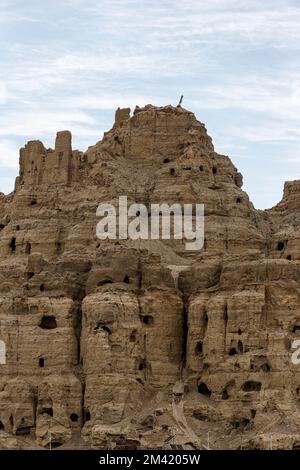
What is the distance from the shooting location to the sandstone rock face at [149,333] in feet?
354

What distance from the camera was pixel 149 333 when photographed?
114 m

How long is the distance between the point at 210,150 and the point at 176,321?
2141 cm

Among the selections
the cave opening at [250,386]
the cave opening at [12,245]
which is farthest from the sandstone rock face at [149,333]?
the cave opening at [12,245]

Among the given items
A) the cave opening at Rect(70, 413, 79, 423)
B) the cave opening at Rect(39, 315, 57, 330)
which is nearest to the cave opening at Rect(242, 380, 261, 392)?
the cave opening at Rect(70, 413, 79, 423)

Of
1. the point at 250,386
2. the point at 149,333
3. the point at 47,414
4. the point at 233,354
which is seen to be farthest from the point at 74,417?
the point at 250,386

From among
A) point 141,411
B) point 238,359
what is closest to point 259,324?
point 238,359

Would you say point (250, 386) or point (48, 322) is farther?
point (48, 322)

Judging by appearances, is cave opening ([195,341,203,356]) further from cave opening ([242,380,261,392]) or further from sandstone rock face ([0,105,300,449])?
cave opening ([242,380,261,392])

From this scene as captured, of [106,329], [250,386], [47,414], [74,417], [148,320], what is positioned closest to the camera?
[250,386]

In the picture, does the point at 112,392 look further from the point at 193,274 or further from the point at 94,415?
the point at 193,274

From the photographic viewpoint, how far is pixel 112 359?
364 feet

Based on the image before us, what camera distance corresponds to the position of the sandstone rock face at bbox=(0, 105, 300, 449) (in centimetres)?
10800

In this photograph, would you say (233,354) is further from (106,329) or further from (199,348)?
(106,329)
